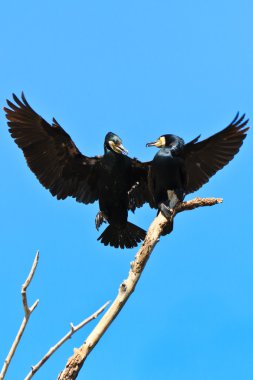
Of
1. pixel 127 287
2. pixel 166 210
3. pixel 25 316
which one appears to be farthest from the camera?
pixel 166 210

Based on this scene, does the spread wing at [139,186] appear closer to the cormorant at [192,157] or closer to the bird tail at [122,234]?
the bird tail at [122,234]

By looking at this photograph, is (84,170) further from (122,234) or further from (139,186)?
(122,234)

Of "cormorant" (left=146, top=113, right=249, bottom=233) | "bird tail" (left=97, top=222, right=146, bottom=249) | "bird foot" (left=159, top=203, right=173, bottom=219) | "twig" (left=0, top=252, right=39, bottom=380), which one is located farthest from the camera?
"bird tail" (left=97, top=222, right=146, bottom=249)

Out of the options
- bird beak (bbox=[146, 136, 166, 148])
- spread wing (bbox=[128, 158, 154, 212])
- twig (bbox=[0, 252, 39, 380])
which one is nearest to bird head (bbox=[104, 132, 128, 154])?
spread wing (bbox=[128, 158, 154, 212])

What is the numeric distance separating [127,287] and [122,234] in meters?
2.93

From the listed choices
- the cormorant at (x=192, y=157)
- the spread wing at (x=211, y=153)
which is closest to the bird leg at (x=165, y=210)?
the cormorant at (x=192, y=157)

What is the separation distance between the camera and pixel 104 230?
896 cm

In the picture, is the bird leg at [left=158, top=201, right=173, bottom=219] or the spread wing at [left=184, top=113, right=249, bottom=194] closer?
the bird leg at [left=158, top=201, right=173, bottom=219]

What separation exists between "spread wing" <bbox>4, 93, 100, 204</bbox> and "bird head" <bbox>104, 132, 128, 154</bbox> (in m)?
0.31

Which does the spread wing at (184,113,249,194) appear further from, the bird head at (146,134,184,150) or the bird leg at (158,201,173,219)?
the bird leg at (158,201,173,219)

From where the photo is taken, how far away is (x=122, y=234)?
29.3 ft

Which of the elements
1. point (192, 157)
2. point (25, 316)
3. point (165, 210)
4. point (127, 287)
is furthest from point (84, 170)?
point (25, 316)

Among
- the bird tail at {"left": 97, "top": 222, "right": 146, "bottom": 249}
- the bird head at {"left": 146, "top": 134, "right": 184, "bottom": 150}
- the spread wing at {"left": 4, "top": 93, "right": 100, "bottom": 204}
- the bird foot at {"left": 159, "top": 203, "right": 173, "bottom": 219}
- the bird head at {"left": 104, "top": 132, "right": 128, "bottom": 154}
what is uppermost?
the spread wing at {"left": 4, "top": 93, "right": 100, "bottom": 204}

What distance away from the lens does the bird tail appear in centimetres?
890
